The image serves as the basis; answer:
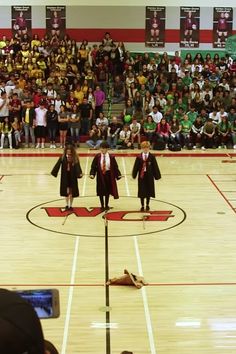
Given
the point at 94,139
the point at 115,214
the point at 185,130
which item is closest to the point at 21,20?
the point at 94,139

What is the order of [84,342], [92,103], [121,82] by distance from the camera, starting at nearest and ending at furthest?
1. [84,342]
2. [92,103]
3. [121,82]

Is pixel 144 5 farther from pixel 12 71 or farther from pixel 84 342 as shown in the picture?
pixel 84 342

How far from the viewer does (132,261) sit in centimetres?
878

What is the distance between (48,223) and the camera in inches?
438

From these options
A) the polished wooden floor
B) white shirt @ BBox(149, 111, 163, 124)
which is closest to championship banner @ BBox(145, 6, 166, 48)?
white shirt @ BBox(149, 111, 163, 124)

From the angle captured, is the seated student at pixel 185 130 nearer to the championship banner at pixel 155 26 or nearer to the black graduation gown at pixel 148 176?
the championship banner at pixel 155 26

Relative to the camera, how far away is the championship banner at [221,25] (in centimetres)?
2805

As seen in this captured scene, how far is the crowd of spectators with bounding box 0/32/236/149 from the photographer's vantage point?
21.5 metres

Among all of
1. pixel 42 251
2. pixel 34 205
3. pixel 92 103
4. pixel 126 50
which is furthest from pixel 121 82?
pixel 42 251

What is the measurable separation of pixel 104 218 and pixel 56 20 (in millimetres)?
18890

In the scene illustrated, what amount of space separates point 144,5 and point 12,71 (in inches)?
331

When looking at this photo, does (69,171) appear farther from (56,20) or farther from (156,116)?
(56,20)

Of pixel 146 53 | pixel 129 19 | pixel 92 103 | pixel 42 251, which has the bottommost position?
pixel 42 251

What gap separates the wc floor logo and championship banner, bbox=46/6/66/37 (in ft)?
56.0
